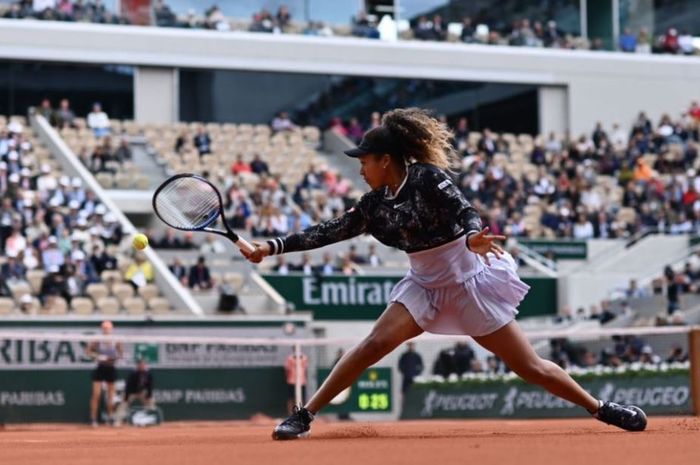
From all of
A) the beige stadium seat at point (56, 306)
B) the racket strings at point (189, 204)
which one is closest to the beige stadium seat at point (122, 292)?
the beige stadium seat at point (56, 306)

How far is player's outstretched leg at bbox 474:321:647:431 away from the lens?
9500 mm

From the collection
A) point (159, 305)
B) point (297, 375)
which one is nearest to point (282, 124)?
point (159, 305)

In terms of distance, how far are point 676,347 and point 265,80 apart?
2016cm

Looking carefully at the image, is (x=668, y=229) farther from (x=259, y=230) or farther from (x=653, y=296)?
(x=259, y=230)

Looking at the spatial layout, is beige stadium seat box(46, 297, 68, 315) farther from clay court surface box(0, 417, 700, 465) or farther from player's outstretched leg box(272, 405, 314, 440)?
player's outstretched leg box(272, 405, 314, 440)

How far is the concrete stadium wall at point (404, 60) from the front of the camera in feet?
121

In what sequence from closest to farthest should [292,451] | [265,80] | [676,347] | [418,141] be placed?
[292,451] < [418,141] < [676,347] < [265,80]

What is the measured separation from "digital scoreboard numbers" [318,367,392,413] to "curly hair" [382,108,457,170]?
13.2 meters

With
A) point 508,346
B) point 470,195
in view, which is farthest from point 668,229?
point 508,346

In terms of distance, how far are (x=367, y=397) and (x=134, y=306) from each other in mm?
4836

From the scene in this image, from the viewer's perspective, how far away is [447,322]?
31.3 ft

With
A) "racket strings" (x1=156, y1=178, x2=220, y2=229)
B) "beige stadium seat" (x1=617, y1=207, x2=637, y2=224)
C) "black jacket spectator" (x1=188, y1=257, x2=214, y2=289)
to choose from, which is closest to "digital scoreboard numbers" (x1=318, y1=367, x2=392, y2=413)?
"black jacket spectator" (x1=188, y1=257, x2=214, y2=289)

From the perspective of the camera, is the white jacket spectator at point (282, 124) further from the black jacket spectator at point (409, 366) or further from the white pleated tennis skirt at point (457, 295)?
the white pleated tennis skirt at point (457, 295)

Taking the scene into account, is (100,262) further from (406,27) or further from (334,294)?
(406,27)
